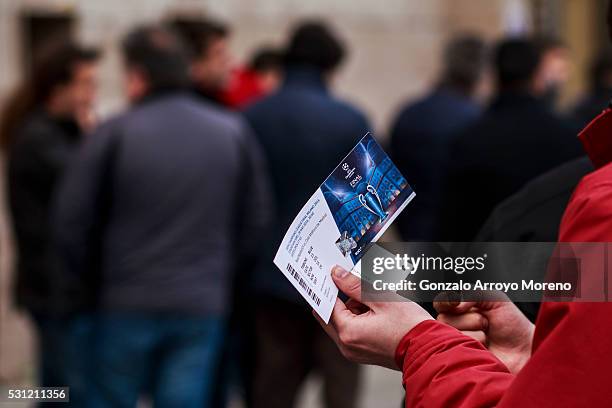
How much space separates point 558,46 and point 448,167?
438 centimetres

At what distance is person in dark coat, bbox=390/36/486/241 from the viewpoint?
6660 mm

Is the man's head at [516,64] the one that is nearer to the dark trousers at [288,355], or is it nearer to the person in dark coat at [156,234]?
the person in dark coat at [156,234]

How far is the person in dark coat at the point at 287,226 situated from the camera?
555 centimetres

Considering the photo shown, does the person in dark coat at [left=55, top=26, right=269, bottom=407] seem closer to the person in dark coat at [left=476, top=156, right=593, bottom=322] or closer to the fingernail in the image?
the person in dark coat at [left=476, top=156, right=593, bottom=322]

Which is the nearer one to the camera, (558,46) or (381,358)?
(381,358)

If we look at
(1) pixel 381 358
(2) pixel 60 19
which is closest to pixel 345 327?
(1) pixel 381 358

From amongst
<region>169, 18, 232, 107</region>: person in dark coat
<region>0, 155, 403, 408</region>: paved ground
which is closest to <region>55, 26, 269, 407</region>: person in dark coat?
<region>169, 18, 232, 107</region>: person in dark coat

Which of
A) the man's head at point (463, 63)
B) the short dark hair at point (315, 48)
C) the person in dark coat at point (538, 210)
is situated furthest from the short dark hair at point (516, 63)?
the person in dark coat at point (538, 210)

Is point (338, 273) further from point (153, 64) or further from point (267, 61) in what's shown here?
point (267, 61)

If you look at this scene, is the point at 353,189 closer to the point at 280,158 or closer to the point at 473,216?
the point at 473,216

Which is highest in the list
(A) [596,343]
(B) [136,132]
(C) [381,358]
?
(A) [596,343]

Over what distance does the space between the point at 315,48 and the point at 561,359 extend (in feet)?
14.9

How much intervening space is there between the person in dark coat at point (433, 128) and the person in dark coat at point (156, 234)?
67.3 inches

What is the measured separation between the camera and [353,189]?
186 cm
